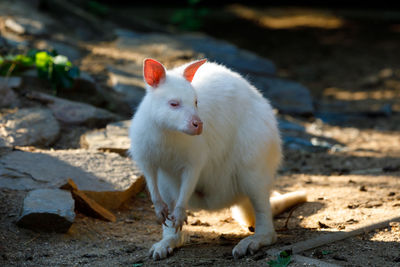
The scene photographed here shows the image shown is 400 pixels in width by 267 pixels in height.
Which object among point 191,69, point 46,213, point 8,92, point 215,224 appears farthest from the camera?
point 8,92

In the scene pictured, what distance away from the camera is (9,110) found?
15.6ft

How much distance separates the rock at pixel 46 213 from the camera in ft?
11.2

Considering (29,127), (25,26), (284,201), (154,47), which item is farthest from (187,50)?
(284,201)

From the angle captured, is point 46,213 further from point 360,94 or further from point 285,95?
point 360,94

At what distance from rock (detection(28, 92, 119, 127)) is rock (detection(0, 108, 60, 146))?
0.12 meters

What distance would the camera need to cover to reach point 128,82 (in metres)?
5.99

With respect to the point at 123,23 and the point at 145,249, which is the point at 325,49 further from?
the point at 145,249

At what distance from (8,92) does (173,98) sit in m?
2.70

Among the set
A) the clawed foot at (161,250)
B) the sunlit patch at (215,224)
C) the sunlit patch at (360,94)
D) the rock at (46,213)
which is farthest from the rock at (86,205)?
the sunlit patch at (360,94)

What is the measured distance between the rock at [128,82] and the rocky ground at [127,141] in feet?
0.05

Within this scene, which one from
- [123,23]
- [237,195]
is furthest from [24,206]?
[123,23]

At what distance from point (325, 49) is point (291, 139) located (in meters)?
5.32

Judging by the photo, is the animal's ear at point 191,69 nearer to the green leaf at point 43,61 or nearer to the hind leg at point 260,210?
the hind leg at point 260,210

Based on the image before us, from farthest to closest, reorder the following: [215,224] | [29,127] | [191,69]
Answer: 1. [29,127]
2. [215,224]
3. [191,69]
